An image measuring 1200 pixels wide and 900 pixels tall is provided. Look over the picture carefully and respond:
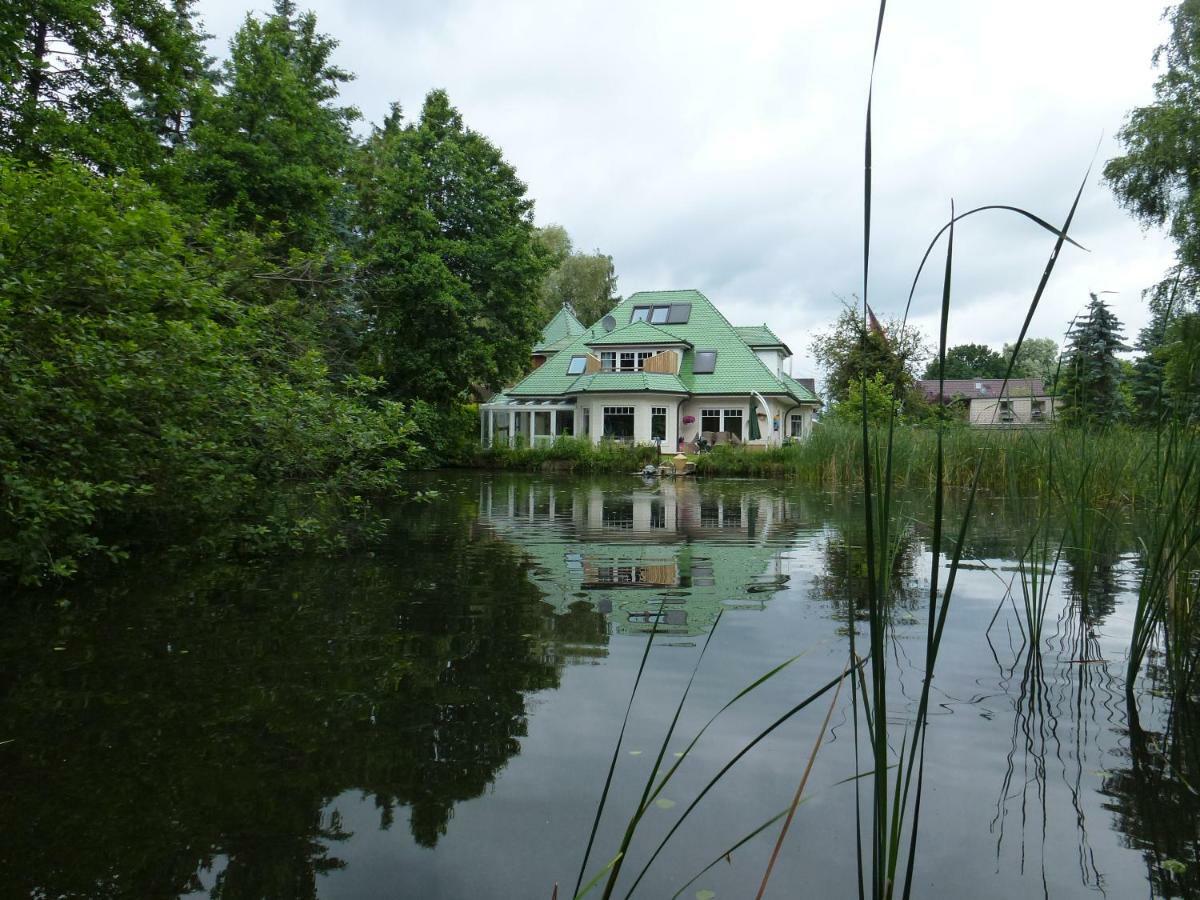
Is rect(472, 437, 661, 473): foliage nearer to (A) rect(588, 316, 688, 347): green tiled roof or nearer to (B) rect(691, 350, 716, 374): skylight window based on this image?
(A) rect(588, 316, 688, 347): green tiled roof

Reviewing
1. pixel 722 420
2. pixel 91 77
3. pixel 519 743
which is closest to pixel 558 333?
pixel 722 420

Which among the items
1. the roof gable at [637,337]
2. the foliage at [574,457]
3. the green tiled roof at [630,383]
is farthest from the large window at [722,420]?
the foliage at [574,457]

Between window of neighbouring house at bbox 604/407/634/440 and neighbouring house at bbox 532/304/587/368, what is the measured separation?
7885mm

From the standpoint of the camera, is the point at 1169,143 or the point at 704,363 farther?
the point at 704,363

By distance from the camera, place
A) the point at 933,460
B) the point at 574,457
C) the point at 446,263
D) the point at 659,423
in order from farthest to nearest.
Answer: the point at 659,423 < the point at 574,457 < the point at 446,263 < the point at 933,460

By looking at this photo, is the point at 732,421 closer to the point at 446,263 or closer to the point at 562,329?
the point at 562,329

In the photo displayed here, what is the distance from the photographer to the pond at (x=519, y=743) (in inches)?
92.1

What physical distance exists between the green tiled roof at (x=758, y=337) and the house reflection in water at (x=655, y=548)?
20557 mm

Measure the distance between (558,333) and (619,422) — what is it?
9.90m

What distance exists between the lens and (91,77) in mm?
16547

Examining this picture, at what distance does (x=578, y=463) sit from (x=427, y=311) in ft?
22.3

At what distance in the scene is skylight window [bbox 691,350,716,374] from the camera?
111 feet

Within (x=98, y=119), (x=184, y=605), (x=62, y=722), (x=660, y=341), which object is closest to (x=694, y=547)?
(x=184, y=605)

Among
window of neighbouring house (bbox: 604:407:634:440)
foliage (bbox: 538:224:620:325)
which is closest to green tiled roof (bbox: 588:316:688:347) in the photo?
window of neighbouring house (bbox: 604:407:634:440)
